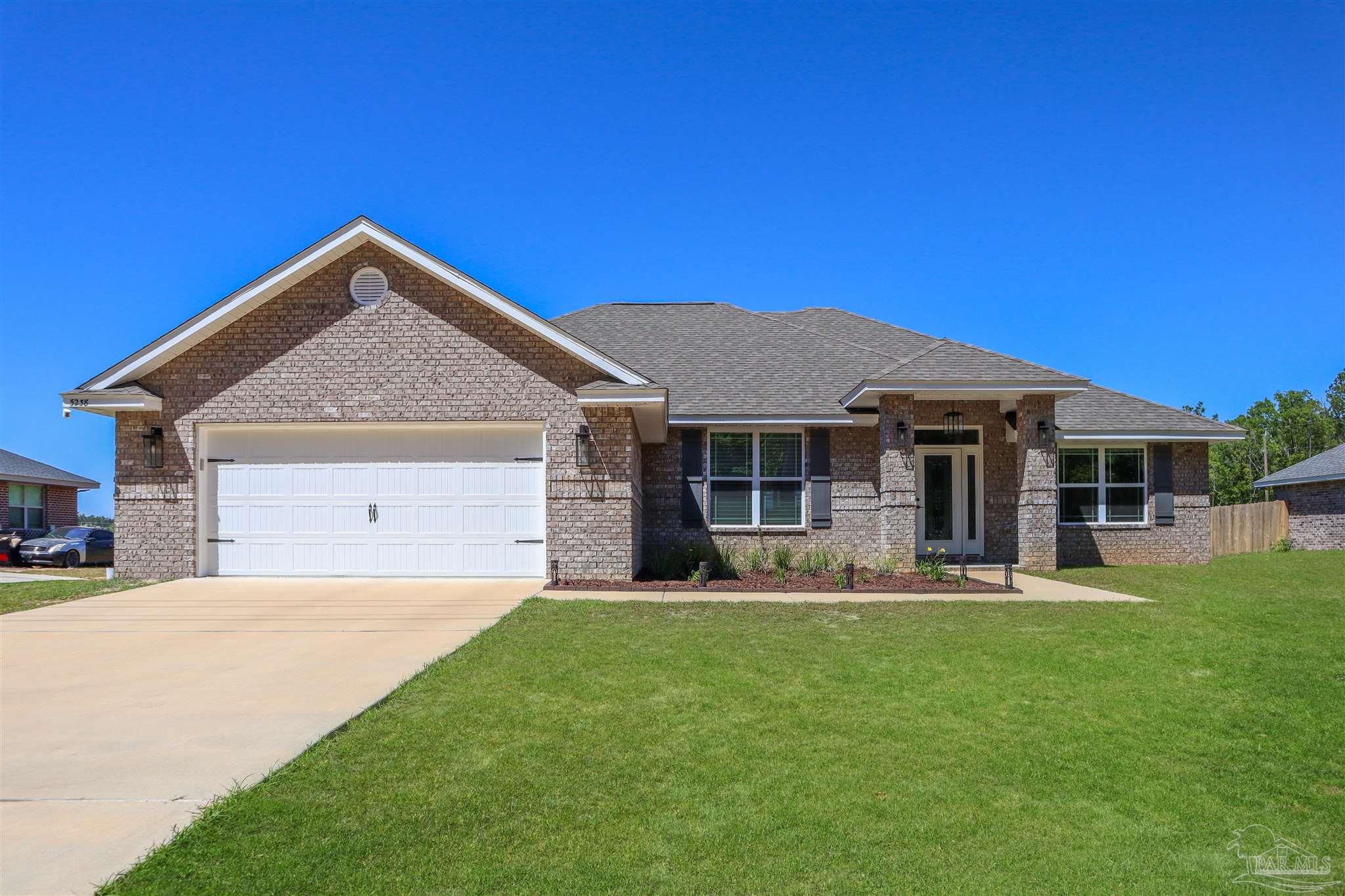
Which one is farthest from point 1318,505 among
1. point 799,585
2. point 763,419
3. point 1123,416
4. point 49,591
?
A: point 49,591

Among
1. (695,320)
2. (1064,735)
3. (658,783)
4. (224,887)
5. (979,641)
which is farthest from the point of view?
(695,320)

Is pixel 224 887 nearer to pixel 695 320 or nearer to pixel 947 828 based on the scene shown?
pixel 947 828

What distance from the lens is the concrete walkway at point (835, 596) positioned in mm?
11422

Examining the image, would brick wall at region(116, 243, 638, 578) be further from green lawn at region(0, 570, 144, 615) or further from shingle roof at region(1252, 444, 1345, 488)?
shingle roof at region(1252, 444, 1345, 488)

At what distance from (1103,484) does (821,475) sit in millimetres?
6651

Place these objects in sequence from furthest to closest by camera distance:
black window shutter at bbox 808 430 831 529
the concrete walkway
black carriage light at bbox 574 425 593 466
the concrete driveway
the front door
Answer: the front door
black window shutter at bbox 808 430 831 529
black carriage light at bbox 574 425 593 466
the concrete walkway
the concrete driveway

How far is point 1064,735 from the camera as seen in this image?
213 inches

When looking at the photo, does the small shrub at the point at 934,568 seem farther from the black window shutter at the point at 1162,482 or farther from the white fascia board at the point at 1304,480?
the white fascia board at the point at 1304,480

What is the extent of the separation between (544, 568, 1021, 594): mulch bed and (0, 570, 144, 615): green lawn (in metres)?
6.57

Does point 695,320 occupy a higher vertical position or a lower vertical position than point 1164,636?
higher

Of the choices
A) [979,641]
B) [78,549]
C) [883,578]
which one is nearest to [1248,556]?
[883,578]

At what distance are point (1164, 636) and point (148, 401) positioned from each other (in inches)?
558

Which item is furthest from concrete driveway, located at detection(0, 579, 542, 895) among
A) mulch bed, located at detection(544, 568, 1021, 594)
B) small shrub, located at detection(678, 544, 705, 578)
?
small shrub, located at detection(678, 544, 705, 578)

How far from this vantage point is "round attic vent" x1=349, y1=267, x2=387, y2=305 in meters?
13.2
